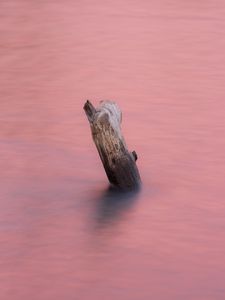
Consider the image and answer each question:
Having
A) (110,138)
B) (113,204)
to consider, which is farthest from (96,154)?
(110,138)

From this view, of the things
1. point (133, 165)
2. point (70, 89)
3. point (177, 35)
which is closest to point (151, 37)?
point (177, 35)

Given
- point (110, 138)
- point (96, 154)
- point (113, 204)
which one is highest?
point (96, 154)

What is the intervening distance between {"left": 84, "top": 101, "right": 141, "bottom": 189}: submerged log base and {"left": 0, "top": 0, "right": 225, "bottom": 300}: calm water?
26 cm

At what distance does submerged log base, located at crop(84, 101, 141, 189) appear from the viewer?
689 cm

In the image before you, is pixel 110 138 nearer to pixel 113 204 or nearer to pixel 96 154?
pixel 113 204

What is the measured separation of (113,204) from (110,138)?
432mm

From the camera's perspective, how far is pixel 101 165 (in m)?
7.70

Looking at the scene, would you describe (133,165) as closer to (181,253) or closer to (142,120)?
(181,253)

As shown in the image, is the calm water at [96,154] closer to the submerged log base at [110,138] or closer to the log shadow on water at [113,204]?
the log shadow on water at [113,204]

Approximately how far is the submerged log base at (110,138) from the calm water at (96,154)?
26cm

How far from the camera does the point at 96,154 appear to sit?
7.88 meters

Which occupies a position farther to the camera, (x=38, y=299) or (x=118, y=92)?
(x=118, y=92)

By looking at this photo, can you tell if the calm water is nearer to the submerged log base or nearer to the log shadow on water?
the log shadow on water

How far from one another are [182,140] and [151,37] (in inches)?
76.3
